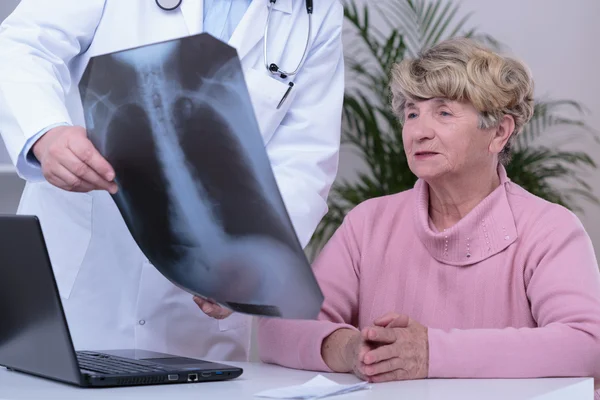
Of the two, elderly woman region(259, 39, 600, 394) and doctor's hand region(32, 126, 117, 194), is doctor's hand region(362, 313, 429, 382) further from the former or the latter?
doctor's hand region(32, 126, 117, 194)

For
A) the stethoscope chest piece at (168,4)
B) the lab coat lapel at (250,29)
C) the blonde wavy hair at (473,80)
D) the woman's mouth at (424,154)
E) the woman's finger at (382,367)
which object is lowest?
the woman's finger at (382,367)

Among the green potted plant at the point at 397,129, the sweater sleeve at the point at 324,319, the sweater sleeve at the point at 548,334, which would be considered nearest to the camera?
the sweater sleeve at the point at 548,334

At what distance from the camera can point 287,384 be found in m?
1.13

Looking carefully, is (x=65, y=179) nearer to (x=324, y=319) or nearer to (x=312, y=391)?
(x=312, y=391)

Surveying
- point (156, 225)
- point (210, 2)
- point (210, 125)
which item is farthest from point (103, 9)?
point (210, 125)

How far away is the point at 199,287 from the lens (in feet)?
3.78

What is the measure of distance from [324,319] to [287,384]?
14.8 inches

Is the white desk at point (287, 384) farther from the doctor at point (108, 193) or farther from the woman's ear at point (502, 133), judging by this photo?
the woman's ear at point (502, 133)

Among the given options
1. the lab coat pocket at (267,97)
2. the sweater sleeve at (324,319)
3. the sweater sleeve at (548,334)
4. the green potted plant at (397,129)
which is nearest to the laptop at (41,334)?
the sweater sleeve at (324,319)

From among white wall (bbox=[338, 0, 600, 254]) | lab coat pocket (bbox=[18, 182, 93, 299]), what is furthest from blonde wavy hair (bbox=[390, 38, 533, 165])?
white wall (bbox=[338, 0, 600, 254])

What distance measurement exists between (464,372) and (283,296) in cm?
35

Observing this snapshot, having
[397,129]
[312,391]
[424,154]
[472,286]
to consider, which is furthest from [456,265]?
[397,129]

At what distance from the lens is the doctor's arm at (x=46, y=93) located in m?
1.10

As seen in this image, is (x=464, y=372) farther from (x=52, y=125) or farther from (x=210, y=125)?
(x=52, y=125)
